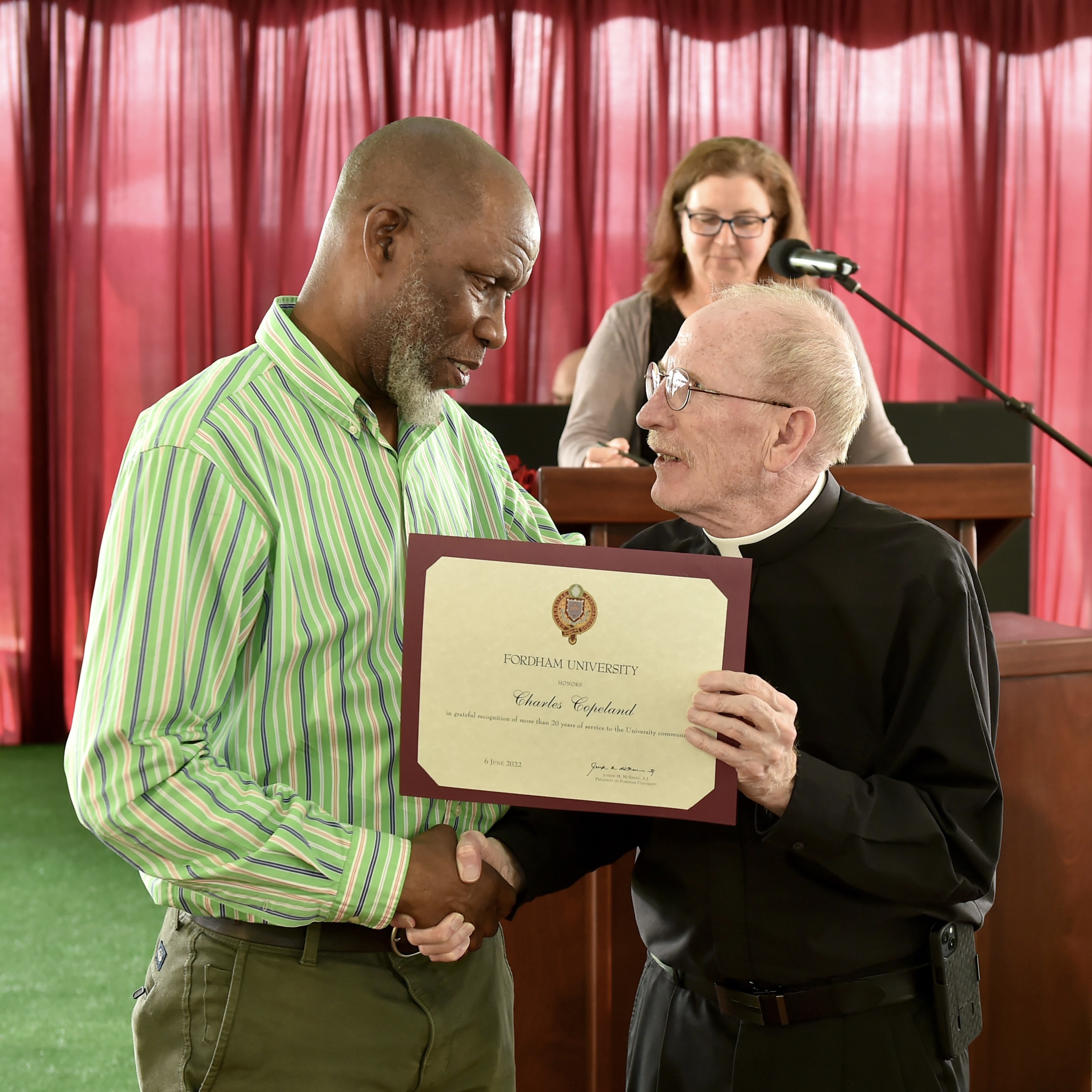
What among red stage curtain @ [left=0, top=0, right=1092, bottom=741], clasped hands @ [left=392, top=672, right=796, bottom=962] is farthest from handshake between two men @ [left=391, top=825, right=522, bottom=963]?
red stage curtain @ [left=0, top=0, right=1092, bottom=741]

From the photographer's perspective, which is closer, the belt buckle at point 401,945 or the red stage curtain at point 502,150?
the belt buckle at point 401,945

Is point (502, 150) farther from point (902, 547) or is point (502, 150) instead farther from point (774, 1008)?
point (774, 1008)

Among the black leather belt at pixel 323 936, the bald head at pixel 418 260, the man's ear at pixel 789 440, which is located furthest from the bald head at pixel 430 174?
the black leather belt at pixel 323 936

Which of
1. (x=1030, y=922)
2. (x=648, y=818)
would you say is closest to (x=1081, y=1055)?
(x=1030, y=922)

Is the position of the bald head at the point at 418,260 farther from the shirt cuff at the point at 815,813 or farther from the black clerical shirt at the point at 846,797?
the shirt cuff at the point at 815,813

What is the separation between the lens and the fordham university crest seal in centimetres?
112

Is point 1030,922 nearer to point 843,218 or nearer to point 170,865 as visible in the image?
point 170,865

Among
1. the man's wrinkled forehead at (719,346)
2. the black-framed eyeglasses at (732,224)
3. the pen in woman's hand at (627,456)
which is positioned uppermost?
the black-framed eyeglasses at (732,224)

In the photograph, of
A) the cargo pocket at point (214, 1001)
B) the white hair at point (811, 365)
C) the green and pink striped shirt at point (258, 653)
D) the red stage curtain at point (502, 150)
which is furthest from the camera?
the red stage curtain at point (502, 150)

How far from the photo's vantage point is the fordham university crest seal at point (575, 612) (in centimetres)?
112

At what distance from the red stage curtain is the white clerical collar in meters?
4.04

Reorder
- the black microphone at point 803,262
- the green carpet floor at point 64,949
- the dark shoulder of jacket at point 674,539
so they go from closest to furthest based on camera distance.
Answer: the dark shoulder of jacket at point 674,539 → the black microphone at point 803,262 → the green carpet floor at point 64,949

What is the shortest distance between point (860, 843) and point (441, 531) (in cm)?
60

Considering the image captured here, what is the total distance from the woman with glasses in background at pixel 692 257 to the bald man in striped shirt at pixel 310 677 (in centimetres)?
112
